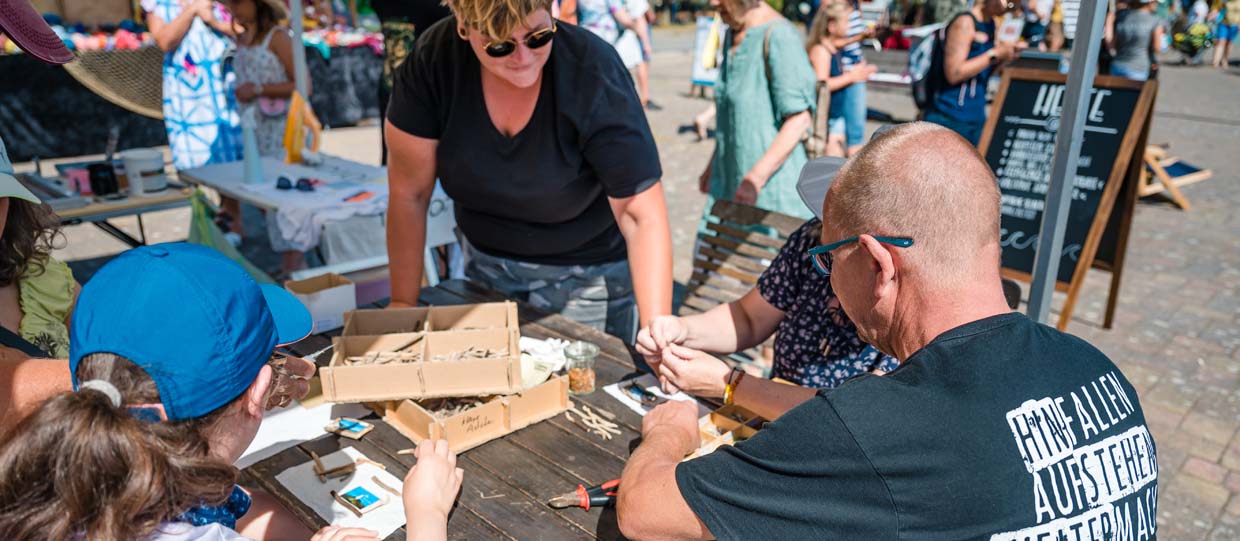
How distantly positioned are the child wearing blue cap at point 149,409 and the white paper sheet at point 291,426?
470mm

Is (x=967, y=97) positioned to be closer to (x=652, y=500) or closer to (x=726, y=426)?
(x=726, y=426)

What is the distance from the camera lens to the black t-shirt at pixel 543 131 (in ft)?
7.94

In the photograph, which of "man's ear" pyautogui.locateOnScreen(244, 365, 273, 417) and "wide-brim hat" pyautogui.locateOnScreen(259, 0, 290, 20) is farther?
"wide-brim hat" pyautogui.locateOnScreen(259, 0, 290, 20)

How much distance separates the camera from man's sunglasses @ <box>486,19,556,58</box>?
88.3 inches

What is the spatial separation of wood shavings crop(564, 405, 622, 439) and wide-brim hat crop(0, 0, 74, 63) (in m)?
1.47

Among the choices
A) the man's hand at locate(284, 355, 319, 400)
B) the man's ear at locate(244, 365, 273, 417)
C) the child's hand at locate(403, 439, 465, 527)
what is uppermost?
the man's ear at locate(244, 365, 273, 417)

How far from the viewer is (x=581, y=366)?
2.35 metres

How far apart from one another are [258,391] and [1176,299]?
5.97 meters

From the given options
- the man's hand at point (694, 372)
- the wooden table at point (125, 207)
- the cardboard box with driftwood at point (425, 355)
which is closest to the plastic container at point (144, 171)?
the wooden table at point (125, 207)

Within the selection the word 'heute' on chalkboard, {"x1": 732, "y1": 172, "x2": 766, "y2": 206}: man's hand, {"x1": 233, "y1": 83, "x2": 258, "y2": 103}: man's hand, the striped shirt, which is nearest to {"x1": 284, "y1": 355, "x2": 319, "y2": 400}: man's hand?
{"x1": 732, "y1": 172, "x2": 766, "y2": 206}: man's hand

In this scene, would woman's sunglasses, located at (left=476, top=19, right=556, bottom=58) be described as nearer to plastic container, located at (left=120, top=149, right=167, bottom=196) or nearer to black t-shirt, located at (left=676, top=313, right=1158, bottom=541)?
black t-shirt, located at (left=676, top=313, right=1158, bottom=541)

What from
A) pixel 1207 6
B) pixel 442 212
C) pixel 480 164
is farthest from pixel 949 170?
pixel 1207 6

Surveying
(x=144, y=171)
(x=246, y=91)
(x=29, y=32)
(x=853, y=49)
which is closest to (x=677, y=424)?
(x=29, y=32)

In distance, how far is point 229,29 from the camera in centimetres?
653
